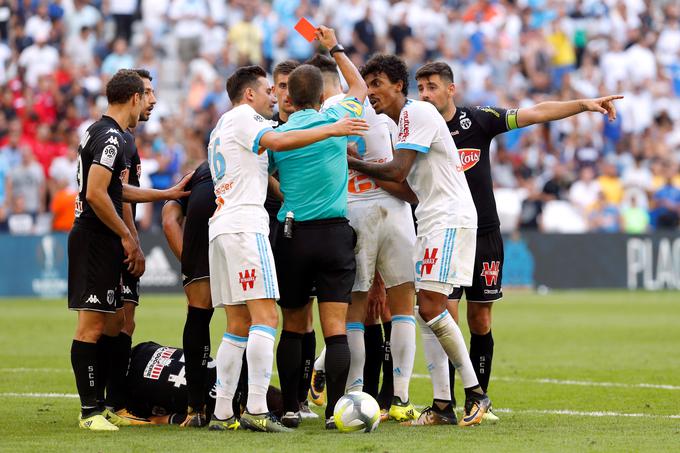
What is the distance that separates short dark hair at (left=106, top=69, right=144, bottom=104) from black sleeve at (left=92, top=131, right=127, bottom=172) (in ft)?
1.28

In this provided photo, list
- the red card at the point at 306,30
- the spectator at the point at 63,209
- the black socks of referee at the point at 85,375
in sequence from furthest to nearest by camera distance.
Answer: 1. the spectator at the point at 63,209
2. the red card at the point at 306,30
3. the black socks of referee at the point at 85,375

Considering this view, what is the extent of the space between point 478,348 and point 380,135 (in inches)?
74.6

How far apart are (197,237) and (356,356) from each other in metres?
1.56

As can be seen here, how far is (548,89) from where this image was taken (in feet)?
98.9

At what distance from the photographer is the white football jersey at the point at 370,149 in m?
9.63

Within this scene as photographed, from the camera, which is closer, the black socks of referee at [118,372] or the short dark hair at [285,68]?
the black socks of referee at [118,372]

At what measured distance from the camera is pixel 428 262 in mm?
9055

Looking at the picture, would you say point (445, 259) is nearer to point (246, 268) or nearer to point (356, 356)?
point (356, 356)

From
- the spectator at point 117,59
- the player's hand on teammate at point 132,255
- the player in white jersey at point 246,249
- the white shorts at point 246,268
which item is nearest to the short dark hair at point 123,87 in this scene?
the player in white jersey at point 246,249

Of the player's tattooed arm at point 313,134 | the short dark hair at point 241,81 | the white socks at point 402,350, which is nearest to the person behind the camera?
the player's tattooed arm at point 313,134

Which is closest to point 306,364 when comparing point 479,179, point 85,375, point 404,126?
point 85,375

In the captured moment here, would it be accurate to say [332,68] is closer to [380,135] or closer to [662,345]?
[380,135]

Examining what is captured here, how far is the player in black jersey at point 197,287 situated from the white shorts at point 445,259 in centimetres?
167

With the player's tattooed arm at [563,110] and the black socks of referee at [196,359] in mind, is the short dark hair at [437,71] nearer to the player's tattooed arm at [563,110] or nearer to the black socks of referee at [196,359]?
the player's tattooed arm at [563,110]
